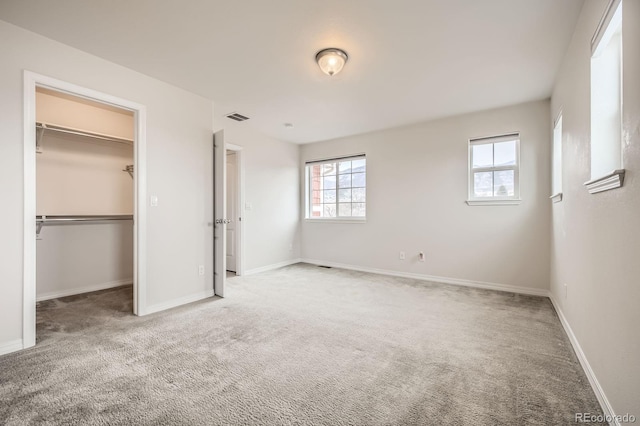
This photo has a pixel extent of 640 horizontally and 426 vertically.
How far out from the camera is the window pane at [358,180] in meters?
5.21

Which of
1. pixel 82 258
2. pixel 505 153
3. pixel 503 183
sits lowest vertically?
pixel 82 258

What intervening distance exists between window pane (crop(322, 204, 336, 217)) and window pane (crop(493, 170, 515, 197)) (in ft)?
9.01

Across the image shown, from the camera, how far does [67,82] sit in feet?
8.04

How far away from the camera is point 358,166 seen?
529 centimetres

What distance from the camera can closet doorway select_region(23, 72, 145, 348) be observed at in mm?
3262

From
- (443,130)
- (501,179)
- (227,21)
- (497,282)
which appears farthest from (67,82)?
(497,282)

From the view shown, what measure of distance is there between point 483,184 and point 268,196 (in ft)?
11.6

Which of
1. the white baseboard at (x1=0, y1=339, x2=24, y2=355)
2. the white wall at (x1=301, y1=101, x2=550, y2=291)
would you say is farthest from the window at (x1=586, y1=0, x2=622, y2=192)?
the white baseboard at (x1=0, y1=339, x2=24, y2=355)

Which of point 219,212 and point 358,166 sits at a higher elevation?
point 358,166

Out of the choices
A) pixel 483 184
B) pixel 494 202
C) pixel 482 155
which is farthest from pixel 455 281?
pixel 482 155

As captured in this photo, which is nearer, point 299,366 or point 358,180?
point 299,366

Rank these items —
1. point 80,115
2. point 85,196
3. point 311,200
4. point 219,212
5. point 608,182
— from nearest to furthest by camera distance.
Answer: point 608,182
point 219,212
point 80,115
point 85,196
point 311,200

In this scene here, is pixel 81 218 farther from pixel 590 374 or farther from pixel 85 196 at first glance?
pixel 590 374

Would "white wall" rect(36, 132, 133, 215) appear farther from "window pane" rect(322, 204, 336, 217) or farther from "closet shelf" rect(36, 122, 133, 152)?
"window pane" rect(322, 204, 336, 217)
